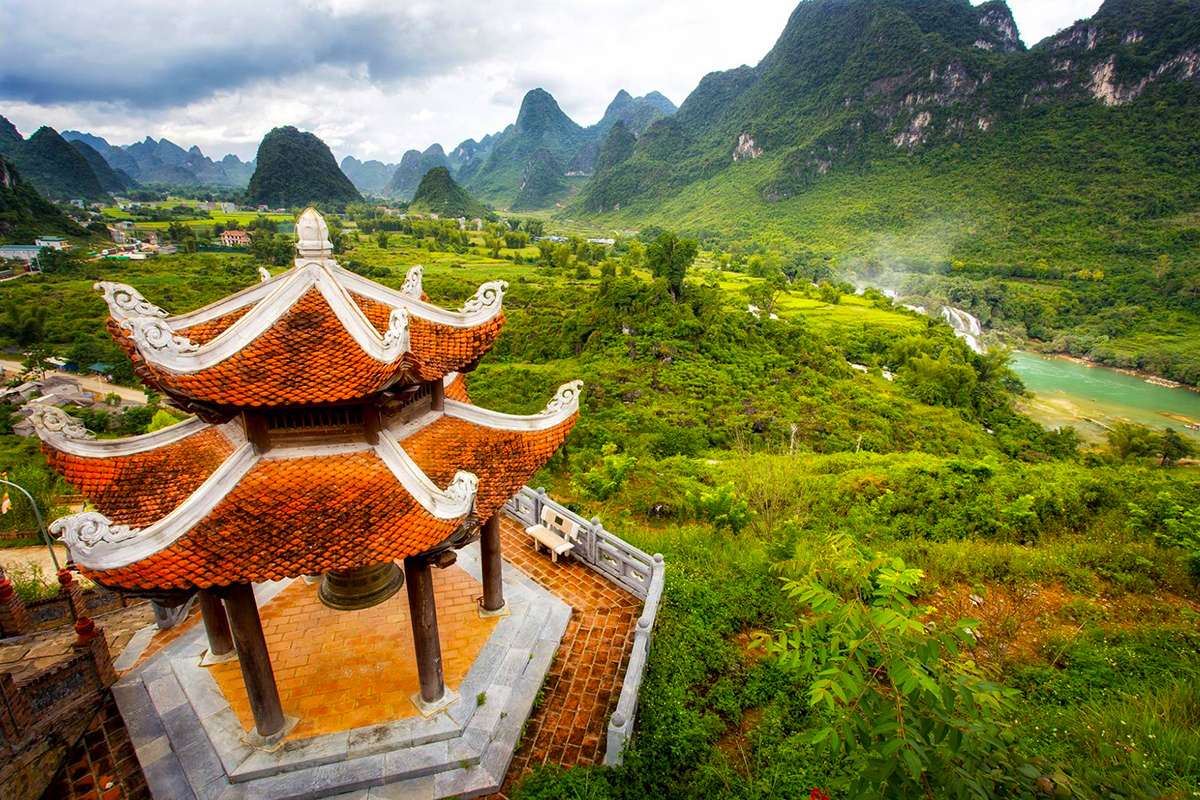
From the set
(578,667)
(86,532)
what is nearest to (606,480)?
(578,667)

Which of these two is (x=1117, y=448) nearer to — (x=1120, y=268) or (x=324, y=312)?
(x=324, y=312)

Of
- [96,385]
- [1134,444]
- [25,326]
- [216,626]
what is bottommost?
[96,385]

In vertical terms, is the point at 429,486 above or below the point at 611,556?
above

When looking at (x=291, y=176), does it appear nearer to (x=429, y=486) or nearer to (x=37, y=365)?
(x=37, y=365)

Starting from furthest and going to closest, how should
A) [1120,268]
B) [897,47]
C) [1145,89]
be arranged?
[897,47] < [1145,89] < [1120,268]

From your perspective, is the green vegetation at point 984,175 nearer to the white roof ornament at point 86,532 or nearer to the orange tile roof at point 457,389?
the orange tile roof at point 457,389

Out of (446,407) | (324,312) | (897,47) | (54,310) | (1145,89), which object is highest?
(897,47)

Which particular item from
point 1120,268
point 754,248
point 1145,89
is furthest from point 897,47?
point 1120,268
